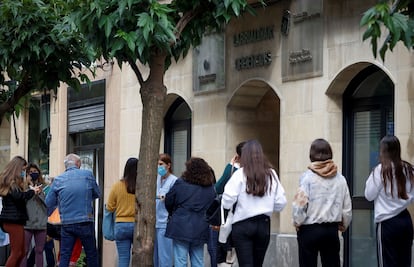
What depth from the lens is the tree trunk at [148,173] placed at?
11.8m

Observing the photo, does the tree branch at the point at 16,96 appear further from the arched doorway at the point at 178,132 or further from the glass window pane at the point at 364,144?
the glass window pane at the point at 364,144

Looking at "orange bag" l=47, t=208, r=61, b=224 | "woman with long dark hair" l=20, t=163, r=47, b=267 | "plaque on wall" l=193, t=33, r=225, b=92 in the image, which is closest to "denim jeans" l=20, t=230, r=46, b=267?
"woman with long dark hair" l=20, t=163, r=47, b=267

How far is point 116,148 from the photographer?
20875 millimetres

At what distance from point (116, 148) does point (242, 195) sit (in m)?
9.95

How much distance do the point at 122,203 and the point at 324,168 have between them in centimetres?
373

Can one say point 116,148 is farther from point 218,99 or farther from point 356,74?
point 356,74

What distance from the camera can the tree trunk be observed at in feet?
38.6

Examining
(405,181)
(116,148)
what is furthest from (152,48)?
(116,148)

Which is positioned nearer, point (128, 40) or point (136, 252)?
point (128, 40)

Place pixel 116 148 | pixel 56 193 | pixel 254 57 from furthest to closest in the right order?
pixel 116 148
pixel 254 57
pixel 56 193

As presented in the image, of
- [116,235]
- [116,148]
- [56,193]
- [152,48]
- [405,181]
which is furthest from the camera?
[116,148]

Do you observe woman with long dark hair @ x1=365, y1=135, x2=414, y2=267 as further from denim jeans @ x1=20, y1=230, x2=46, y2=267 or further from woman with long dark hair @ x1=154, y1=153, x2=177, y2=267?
denim jeans @ x1=20, y1=230, x2=46, y2=267

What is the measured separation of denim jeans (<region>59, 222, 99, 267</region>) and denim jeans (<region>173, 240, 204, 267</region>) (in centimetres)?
181

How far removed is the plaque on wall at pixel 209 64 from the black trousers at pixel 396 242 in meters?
6.47
